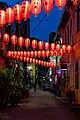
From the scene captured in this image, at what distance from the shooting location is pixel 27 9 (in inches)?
876

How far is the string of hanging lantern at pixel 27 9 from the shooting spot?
69.1 ft

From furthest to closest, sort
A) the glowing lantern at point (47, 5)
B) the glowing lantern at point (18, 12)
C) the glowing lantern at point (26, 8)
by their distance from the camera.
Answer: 1. the glowing lantern at point (18, 12)
2. the glowing lantern at point (26, 8)
3. the glowing lantern at point (47, 5)

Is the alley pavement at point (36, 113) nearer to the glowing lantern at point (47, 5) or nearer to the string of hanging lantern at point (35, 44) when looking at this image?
the glowing lantern at point (47, 5)

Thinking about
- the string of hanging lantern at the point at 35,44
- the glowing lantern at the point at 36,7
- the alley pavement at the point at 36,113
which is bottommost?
the alley pavement at the point at 36,113

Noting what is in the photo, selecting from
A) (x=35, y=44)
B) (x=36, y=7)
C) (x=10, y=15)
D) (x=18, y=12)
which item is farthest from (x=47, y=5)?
(x=35, y=44)

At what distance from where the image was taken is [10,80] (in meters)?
30.8

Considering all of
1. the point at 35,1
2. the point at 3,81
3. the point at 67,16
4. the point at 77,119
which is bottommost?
the point at 77,119

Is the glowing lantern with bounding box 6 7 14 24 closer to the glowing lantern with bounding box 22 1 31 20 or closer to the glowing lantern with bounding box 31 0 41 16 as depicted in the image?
the glowing lantern with bounding box 22 1 31 20

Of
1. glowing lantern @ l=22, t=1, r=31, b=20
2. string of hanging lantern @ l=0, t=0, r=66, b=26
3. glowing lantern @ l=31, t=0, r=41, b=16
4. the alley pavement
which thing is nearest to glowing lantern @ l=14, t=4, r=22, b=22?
string of hanging lantern @ l=0, t=0, r=66, b=26

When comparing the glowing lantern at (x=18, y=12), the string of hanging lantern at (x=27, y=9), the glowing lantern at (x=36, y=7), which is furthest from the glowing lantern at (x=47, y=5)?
the glowing lantern at (x=18, y=12)

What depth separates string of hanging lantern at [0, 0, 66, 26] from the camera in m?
21.1

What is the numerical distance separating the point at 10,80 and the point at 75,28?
849cm

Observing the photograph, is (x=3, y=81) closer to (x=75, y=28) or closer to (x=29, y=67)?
(x=75, y=28)

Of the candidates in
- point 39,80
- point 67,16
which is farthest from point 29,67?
point 67,16
